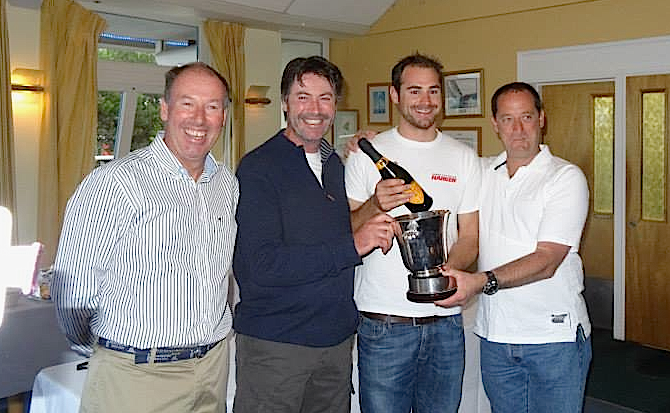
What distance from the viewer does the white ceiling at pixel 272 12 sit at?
5.60 metres

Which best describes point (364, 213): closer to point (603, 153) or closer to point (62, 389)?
point (62, 389)

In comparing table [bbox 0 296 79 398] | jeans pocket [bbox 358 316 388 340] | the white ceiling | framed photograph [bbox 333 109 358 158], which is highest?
the white ceiling

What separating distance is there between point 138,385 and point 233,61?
507 centimetres

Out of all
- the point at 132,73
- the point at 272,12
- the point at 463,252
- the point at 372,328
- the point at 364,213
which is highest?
the point at 272,12

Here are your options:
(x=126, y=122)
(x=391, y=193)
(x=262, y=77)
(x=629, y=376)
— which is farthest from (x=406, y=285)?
(x=262, y=77)

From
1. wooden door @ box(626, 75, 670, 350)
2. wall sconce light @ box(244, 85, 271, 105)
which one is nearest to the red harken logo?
wooden door @ box(626, 75, 670, 350)

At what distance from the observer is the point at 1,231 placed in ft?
1.71

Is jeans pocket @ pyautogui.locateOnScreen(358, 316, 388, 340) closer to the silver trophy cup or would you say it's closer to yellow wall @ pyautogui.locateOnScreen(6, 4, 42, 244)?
the silver trophy cup

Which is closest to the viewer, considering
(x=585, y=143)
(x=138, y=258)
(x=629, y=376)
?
(x=138, y=258)

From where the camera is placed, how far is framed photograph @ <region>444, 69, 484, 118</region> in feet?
20.3

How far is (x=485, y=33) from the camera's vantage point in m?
6.14

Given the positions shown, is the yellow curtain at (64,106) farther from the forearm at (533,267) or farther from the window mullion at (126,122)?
the forearm at (533,267)

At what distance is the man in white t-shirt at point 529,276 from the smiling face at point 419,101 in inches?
9.7

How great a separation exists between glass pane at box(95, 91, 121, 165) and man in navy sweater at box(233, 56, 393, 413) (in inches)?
170
